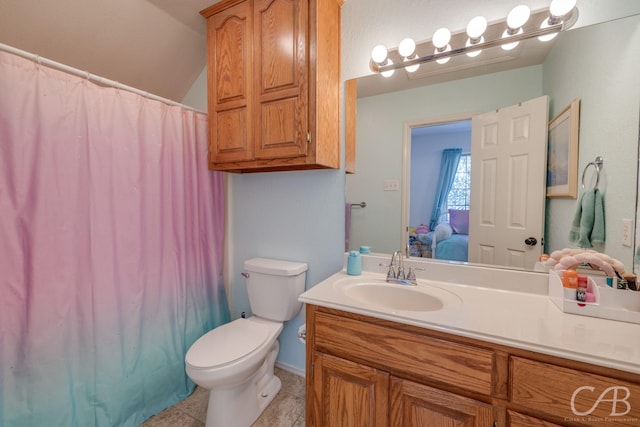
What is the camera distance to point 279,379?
1730 mm

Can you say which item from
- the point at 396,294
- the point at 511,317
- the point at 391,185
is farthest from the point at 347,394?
the point at 391,185

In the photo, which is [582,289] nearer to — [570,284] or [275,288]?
[570,284]

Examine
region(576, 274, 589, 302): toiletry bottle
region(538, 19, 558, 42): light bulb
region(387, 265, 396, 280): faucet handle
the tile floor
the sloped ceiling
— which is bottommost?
the tile floor

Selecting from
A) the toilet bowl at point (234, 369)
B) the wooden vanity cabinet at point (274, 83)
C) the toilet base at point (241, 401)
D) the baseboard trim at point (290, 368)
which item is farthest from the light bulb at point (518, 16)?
the baseboard trim at point (290, 368)

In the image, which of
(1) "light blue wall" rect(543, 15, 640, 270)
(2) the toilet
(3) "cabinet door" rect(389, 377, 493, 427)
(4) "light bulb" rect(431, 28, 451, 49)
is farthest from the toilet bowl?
(4) "light bulb" rect(431, 28, 451, 49)

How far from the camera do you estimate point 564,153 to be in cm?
108

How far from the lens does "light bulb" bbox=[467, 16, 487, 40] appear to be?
1.16 metres

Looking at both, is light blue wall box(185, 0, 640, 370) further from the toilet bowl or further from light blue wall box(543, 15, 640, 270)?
the toilet bowl

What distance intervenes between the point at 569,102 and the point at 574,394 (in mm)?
1074

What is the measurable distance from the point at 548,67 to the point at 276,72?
125cm

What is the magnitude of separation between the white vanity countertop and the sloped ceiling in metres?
Result: 1.89

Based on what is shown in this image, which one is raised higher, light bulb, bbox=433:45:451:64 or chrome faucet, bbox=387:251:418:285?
light bulb, bbox=433:45:451:64

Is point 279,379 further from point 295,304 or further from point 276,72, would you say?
point 276,72

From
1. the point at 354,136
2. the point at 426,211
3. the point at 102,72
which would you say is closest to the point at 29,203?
the point at 102,72
